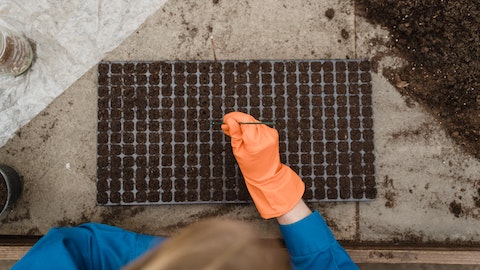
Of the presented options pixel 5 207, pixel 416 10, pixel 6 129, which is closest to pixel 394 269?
pixel 416 10

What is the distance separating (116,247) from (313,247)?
617 mm

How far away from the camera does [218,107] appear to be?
1.50 m

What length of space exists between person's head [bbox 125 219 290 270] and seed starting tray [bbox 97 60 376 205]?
0.62m

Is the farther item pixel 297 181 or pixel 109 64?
pixel 109 64

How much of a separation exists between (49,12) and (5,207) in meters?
0.74

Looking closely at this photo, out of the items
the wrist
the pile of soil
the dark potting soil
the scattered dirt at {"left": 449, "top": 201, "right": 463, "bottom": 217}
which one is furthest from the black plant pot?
the scattered dirt at {"left": 449, "top": 201, "right": 463, "bottom": 217}

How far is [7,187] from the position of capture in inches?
56.2

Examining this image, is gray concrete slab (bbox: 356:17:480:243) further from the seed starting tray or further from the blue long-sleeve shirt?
the blue long-sleeve shirt

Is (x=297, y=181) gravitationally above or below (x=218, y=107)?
below

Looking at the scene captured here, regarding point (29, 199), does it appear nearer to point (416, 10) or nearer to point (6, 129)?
point (6, 129)

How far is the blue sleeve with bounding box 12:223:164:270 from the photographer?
110cm

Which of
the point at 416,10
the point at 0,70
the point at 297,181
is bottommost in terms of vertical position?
the point at 297,181

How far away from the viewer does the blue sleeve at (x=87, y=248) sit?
3.61 feet

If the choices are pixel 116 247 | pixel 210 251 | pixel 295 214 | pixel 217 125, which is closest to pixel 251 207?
pixel 295 214
